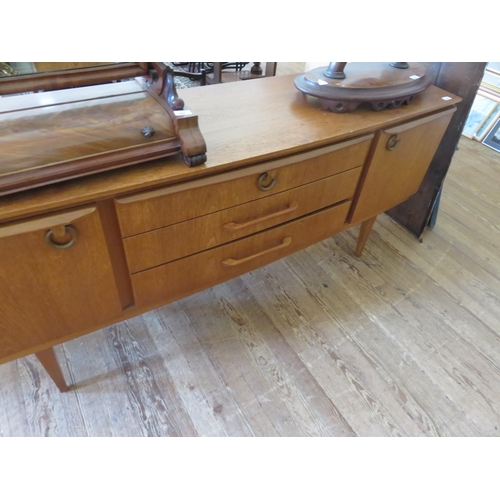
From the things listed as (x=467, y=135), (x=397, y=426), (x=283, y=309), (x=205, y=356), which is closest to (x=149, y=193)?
(x=205, y=356)

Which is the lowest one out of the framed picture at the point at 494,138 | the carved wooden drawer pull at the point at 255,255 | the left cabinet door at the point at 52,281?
the framed picture at the point at 494,138

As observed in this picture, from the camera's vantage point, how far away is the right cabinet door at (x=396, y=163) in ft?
3.76

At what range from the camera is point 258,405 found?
1.13 meters

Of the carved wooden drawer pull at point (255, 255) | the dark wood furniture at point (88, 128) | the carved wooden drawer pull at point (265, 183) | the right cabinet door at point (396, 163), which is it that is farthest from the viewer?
the right cabinet door at point (396, 163)

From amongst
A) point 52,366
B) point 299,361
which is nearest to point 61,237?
point 52,366

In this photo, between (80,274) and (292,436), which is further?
(292,436)

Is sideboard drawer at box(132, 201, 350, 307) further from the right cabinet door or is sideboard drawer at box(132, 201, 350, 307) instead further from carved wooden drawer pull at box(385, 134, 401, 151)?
carved wooden drawer pull at box(385, 134, 401, 151)

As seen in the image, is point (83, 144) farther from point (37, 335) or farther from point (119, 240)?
point (37, 335)

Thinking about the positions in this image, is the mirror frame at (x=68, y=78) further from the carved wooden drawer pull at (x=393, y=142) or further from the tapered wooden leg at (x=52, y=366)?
the carved wooden drawer pull at (x=393, y=142)

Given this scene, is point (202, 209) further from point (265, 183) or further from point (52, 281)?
point (52, 281)

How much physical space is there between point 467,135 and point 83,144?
8.81 feet

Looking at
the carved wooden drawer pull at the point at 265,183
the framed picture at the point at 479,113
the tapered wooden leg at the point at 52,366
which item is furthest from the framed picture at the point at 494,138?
the tapered wooden leg at the point at 52,366

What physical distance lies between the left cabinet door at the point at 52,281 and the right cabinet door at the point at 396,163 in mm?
821

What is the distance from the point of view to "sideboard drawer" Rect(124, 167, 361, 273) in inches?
34.2
